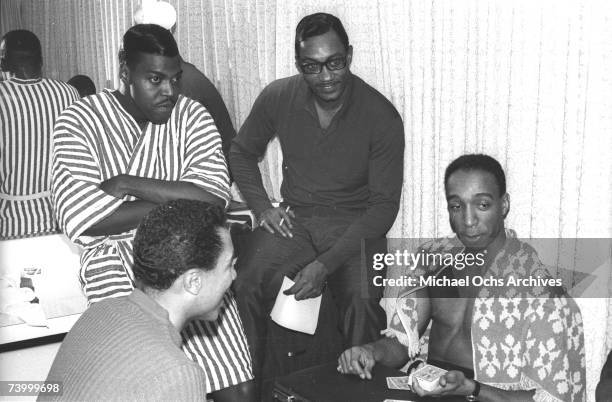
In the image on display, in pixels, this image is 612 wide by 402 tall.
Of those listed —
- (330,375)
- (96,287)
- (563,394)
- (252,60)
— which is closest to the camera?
(563,394)

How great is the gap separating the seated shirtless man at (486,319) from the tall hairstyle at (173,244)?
56 centimetres

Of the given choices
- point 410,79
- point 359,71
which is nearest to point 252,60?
point 359,71

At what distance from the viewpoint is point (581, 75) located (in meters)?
2.21

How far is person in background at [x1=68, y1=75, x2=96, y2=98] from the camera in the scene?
301 cm

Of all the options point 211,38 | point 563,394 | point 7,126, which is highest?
point 211,38

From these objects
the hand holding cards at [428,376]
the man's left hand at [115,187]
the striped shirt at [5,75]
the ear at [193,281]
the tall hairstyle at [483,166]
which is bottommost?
the hand holding cards at [428,376]

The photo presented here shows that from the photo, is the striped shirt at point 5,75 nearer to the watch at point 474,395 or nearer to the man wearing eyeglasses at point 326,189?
the man wearing eyeglasses at point 326,189

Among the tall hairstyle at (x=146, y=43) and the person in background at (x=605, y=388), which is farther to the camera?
the tall hairstyle at (x=146, y=43)

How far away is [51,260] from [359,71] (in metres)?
1.37

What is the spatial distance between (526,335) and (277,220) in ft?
3.63

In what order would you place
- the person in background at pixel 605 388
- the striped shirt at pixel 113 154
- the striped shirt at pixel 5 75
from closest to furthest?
the person in background at pixel 605 388 < the striped shirt at pixel 113 154 < the striped shirt at pixel 5 75

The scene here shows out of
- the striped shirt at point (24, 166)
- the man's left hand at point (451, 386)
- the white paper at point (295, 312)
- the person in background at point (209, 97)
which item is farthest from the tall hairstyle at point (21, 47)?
the man's left hand at point (451, 386)

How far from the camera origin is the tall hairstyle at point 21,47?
2.80 m

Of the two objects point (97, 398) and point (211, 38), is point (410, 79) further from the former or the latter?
point (97, 398)
